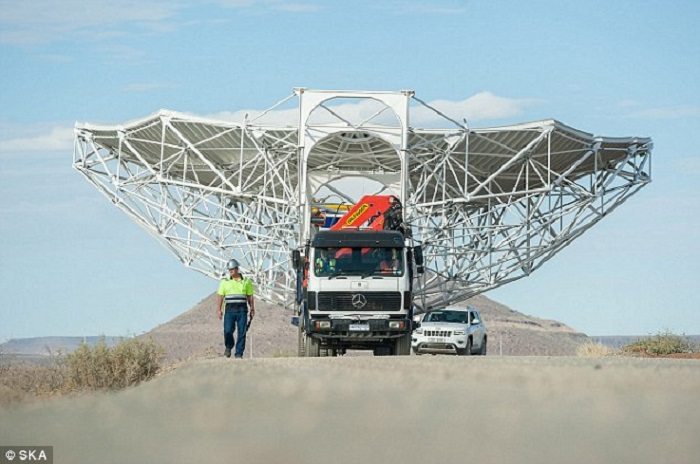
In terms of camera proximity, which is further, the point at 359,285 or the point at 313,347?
the point at 313,347

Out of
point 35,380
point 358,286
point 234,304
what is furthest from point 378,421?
point 358,286

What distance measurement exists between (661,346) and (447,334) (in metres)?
6.50

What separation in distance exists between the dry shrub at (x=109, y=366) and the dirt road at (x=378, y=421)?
15.5 feet

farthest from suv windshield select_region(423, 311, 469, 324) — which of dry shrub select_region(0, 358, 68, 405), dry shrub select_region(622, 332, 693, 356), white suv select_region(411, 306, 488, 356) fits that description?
dry shrub select_region(0, 358, 68, 405)

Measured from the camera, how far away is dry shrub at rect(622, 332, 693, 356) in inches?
1533

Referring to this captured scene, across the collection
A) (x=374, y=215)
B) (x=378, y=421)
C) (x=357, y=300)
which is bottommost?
(x=378, y=421)

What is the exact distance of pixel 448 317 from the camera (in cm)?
4131

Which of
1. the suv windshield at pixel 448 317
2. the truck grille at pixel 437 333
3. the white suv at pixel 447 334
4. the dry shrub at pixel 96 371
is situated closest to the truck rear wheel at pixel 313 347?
the dry shrub at pixel 96 371

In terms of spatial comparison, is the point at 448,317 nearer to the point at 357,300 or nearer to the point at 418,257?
the point at 418,257

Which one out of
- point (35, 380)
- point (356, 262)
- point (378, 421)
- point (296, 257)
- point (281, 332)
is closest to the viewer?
point (378, 421)

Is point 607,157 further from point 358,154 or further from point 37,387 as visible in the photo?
point 37,387

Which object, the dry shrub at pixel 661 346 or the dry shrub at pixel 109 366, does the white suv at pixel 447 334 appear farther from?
the dry shrub at pixel 109 366

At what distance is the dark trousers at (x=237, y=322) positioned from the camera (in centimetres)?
2786

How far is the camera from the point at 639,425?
10336mm
